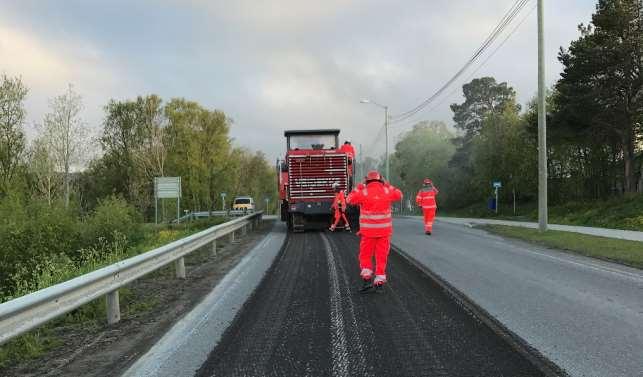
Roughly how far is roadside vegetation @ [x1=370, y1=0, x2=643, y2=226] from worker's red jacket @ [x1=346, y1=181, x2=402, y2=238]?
53.6 feet

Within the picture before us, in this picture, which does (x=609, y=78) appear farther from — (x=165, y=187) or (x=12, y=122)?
(x=12, y=122)

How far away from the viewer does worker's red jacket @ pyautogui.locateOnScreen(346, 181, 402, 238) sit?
7.61m

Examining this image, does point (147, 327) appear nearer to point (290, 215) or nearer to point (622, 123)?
point (290, 215)

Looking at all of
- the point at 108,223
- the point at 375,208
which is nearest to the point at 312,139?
the point at 108,223

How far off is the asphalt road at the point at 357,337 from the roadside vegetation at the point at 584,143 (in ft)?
56.4

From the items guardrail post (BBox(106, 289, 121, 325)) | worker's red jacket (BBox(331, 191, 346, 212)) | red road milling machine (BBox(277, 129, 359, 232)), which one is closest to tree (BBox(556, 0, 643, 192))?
red road milling machine (BBox(277, 129, 359, 232))

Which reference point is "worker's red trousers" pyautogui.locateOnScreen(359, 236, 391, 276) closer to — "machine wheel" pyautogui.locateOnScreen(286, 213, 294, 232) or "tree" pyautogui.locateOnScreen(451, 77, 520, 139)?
"machine wheel" pyautogui.locateOnScreen(286, 213, 294, 232)

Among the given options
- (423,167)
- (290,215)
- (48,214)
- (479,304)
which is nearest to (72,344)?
(479,304)

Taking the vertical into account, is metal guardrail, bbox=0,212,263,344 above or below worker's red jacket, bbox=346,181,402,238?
below

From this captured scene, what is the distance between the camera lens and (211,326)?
5.65 meters

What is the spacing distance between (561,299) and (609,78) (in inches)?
952

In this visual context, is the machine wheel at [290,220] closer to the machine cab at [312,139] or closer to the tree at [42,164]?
the machine cab at [312,139]

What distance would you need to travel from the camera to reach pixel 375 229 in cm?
759

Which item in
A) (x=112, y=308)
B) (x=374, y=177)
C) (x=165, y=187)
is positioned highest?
(x=165, y=187)
